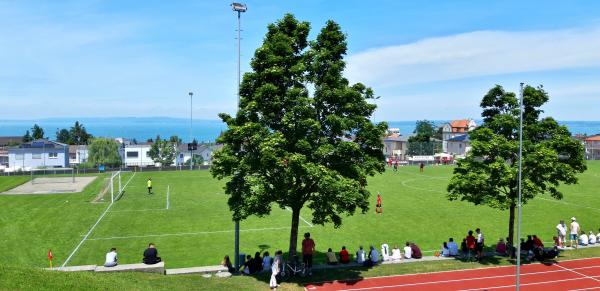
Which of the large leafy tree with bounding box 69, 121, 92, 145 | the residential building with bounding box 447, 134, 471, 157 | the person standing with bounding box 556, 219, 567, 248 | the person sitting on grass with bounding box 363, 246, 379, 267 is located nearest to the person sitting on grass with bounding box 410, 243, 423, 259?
the person sitting on grass with bounding box 363, 246, 379, 267

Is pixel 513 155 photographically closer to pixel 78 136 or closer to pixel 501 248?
pixel 501 248

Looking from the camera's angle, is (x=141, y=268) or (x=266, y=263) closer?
(x=141, y=268)

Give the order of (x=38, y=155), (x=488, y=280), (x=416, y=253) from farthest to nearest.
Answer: (x=38, y=155), (x=416, y=253), (x=488, y=280)

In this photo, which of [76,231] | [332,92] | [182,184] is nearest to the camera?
[332,92]

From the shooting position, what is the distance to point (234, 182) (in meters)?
21.3

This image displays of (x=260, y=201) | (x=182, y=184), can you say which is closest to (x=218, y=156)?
(x=260, y=201)

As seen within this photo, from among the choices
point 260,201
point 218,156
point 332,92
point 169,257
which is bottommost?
point 169,257

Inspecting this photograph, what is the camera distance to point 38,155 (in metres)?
106

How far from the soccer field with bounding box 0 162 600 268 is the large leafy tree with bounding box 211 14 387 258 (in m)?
7.49

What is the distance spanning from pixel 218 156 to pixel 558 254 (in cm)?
1887

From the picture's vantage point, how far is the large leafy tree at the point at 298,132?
19859 millimetres

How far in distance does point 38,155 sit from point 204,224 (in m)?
86.4

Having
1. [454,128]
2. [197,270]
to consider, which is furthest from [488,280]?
[454,128]

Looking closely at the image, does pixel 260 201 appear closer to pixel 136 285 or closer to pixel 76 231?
pixel 136 285
